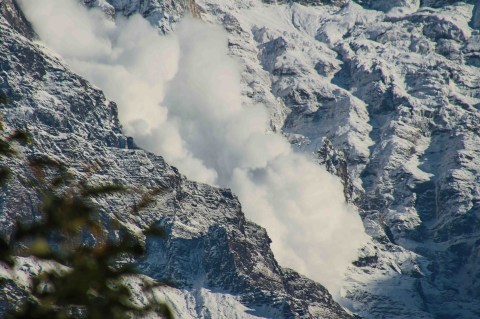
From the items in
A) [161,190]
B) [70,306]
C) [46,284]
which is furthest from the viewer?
[161,190]

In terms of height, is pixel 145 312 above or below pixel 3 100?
below

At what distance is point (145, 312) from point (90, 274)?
53cm

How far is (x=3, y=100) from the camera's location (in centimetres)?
1012

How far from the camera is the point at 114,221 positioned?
33.5ft

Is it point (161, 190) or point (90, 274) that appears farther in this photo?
point (161, 190)

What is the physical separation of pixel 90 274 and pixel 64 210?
61 cm

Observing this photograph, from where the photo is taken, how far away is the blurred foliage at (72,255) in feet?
30.2

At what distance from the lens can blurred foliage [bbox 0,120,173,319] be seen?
9.21m

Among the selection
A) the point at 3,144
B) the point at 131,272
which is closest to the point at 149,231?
the point at 131,272

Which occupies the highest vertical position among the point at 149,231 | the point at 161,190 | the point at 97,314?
the point at 161,190

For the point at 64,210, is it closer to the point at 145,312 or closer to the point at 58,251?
the point at 58,251

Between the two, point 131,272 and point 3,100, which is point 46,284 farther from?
point 3,100

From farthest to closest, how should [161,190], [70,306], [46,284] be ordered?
[161,190] < [46,284] < [70,306]

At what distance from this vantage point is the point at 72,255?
9.46 metres
